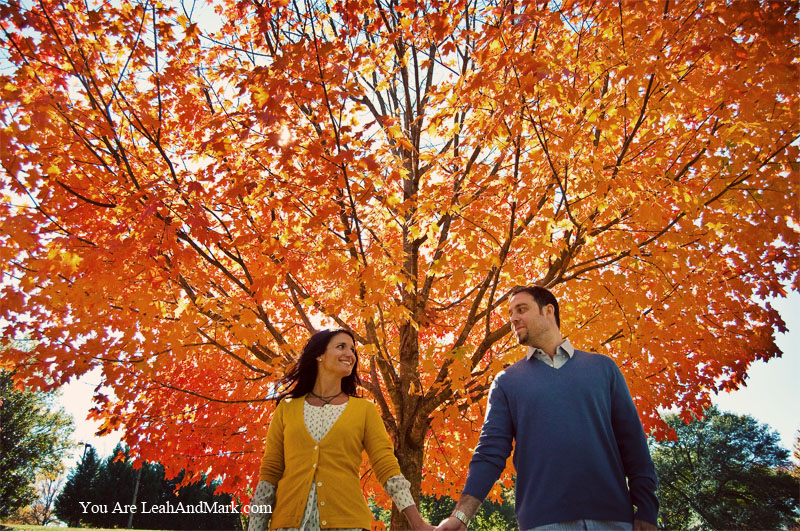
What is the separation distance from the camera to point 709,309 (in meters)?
6.20

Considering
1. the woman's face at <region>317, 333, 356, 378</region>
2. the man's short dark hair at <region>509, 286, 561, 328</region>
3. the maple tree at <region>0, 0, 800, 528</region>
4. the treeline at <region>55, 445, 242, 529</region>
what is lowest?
the treeline at <region>55, 445, 242, 529</region>

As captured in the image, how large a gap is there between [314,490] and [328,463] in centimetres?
16

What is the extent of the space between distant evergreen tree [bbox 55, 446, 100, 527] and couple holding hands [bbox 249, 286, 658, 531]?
46.2 metres

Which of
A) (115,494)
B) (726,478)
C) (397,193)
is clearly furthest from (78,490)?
(726,478)

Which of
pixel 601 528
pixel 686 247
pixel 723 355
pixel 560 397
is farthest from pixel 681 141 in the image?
pixel 601 528

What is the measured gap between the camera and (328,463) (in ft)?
8.91

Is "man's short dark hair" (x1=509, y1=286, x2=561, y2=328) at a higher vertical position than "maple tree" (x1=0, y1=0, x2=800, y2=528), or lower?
lower

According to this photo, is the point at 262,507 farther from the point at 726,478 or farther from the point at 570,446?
the point at 726,478

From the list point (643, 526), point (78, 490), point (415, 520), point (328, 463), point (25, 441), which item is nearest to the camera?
point (643, 526)

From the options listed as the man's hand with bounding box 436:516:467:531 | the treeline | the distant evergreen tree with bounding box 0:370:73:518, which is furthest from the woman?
the treeline

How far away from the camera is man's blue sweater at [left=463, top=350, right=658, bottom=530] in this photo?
2.18 m

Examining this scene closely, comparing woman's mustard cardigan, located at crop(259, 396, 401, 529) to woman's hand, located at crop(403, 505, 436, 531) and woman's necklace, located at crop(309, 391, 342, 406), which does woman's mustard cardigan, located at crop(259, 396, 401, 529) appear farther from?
woman's hand, located at crop(403, 505, 436, 531)

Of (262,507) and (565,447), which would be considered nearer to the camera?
(565,447)

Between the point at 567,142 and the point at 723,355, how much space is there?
14.3 feet
